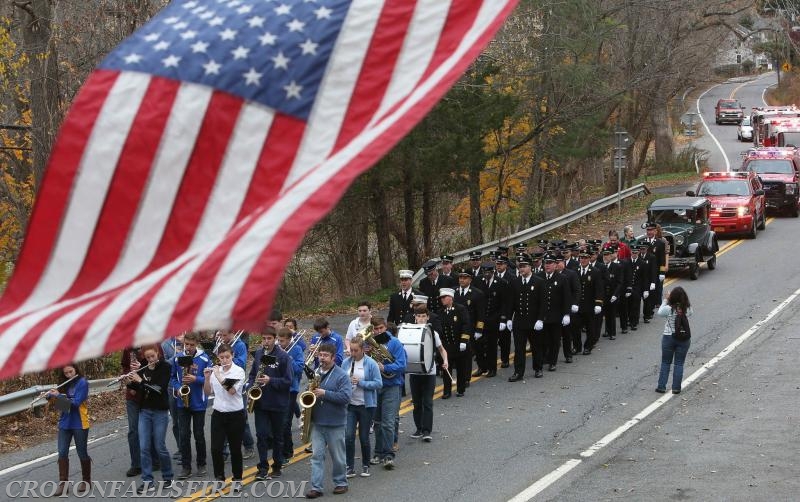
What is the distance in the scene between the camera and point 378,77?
600 cm

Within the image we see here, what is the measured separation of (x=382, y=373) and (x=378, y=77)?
29.1 feet

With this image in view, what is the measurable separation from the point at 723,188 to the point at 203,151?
1218 inches

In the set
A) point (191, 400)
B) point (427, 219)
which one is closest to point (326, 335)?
point (191, 400)

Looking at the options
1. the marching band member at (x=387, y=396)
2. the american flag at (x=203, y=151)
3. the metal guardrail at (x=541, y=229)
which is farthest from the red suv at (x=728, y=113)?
the american flag at (x=203, y=151)

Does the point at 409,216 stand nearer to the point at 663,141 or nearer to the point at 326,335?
the point at 326,335

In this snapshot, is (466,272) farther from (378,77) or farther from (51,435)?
(378,77)

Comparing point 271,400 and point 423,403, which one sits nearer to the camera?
point 271,400

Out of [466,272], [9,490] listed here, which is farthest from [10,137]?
[9,490]

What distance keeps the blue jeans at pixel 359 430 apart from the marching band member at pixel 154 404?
6.85 ft

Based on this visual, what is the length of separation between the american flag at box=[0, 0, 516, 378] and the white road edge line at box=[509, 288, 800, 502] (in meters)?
7.89

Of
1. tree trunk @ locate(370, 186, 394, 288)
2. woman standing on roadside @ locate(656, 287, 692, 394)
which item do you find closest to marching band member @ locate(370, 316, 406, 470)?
woman standing on roadside @ locate(656, 287, 692, 394)

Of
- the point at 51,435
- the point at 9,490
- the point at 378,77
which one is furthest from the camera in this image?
the point at 51,435

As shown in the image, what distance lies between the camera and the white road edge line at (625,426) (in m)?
13.3

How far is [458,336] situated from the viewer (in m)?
18.3
